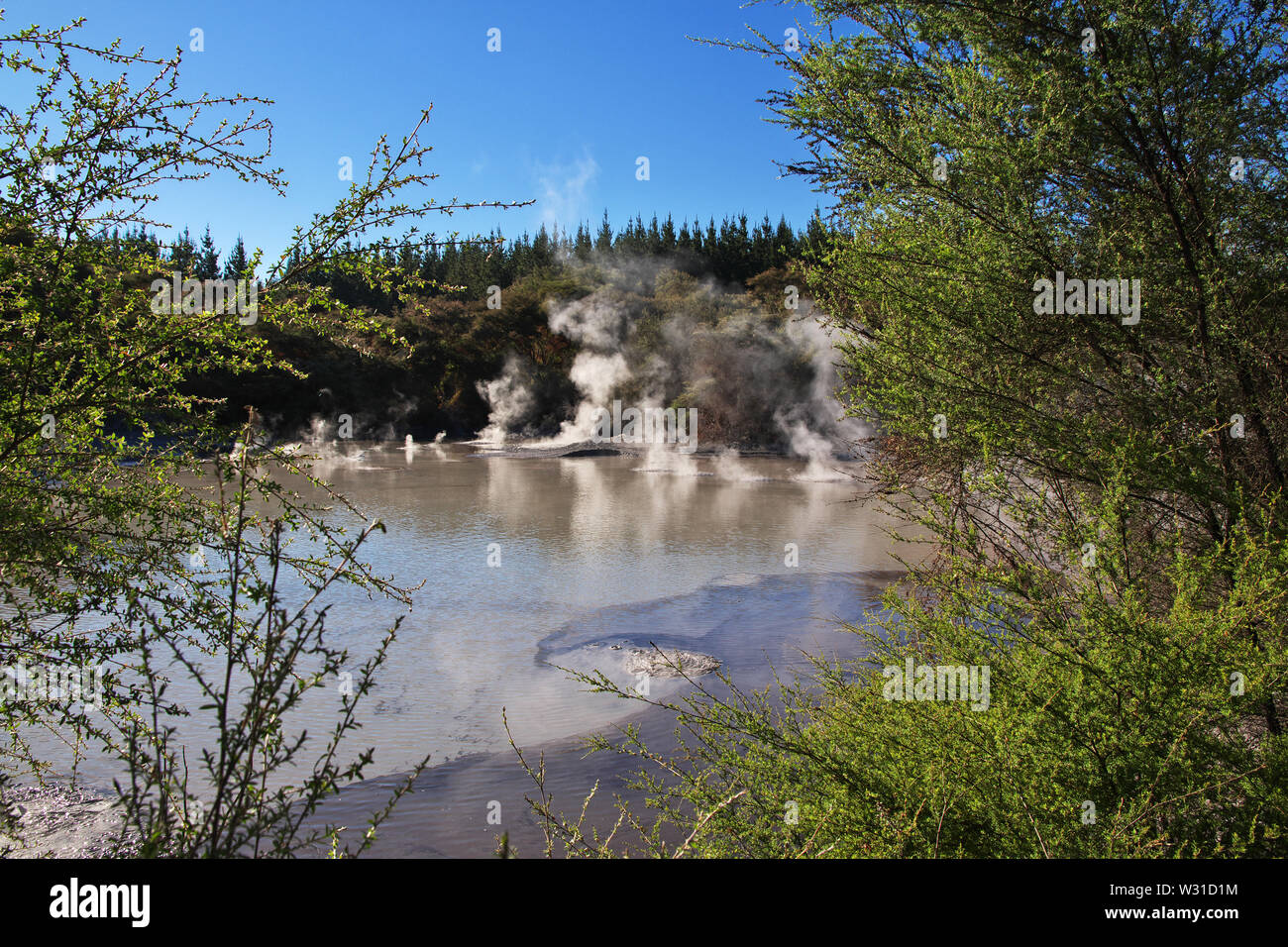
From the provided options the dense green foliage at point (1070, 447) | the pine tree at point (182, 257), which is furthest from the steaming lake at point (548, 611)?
the pine tree at point (182, 257)

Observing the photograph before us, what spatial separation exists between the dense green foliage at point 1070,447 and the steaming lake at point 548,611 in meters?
1.26

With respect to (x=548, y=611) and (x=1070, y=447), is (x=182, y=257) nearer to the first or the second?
(x=1070, y=447)

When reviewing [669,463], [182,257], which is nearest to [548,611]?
[182,257]

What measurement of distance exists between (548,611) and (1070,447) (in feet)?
23.3

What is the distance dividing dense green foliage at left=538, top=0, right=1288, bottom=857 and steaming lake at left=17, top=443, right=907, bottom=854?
4.14 feet

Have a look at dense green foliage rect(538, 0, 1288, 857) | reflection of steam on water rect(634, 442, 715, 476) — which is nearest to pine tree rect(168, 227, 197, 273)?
dense green foliage rect(538, 0, 1288, 857)

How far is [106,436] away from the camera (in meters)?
3.30

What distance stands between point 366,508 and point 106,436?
14085 mm

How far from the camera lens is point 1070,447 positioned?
406 cm

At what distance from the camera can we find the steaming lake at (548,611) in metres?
6.18

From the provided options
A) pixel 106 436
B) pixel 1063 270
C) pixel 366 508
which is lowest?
pixel 366 508

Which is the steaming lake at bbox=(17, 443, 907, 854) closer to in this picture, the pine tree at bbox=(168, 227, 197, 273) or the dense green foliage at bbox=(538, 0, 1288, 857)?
the dense green foliage at bbox=(538, 0, 1288, 857)
